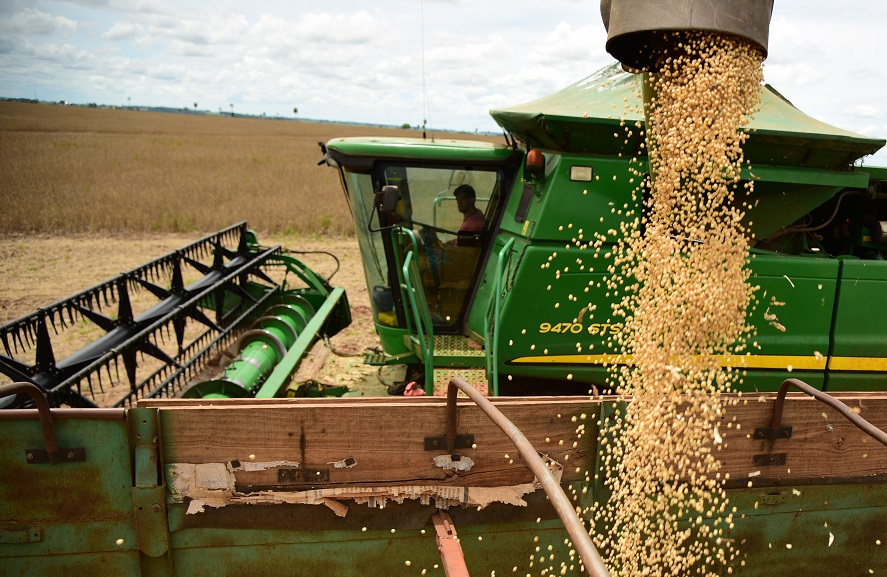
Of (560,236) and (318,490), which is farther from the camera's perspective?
(560,236)

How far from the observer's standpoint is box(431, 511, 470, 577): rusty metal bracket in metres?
1.87

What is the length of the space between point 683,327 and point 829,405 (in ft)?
2.34

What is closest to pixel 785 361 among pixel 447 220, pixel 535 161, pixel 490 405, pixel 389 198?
pixel 535 161

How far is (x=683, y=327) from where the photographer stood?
2.95 meters

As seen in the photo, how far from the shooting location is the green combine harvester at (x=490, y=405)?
2123 millimetres

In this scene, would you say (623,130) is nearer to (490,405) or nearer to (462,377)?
(462,377)

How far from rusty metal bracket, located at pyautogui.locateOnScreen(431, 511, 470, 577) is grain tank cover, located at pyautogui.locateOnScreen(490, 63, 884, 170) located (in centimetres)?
206

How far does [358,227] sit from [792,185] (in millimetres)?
2594

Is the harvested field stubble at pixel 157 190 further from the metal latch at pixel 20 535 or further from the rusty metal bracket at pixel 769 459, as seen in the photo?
the rusty metal bracket at pixel 769 459

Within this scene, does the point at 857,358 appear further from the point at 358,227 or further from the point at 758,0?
the point at 358,227

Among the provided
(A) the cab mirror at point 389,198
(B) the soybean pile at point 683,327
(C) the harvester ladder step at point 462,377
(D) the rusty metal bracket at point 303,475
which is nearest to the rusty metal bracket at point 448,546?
(D) the rusty metal bracket at point 303,475

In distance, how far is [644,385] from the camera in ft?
8.89

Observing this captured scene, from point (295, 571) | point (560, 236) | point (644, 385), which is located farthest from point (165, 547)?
point (560, 236)

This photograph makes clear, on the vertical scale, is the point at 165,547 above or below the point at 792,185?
below
